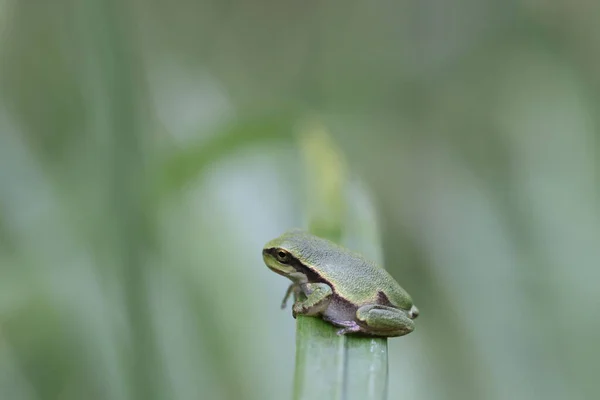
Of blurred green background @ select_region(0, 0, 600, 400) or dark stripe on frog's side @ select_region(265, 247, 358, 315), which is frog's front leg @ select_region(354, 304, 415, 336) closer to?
dark stripe on frog's side @ select_region(265, 247, 358, 315)

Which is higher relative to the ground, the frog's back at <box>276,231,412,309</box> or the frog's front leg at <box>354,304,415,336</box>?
the frog's back at <box>276,231,412,309</box>

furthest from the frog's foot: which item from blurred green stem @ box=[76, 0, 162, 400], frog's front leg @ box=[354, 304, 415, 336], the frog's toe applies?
blurred green stem @ box=[76, 0, 162, 400]

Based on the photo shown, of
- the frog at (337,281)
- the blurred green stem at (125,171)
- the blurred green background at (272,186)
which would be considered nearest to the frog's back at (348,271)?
the frog at (337,281)

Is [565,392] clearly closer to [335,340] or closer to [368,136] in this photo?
[335,340]

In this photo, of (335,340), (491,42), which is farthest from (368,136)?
(335,340)

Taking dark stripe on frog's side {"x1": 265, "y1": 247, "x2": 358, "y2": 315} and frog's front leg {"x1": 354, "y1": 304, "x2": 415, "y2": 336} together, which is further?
dark stripe on frog's side {"x1": 265, "y1": 247, "x2": 358, "y2": 315}

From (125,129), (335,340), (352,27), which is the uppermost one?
(352,27)

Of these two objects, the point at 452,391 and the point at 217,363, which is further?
the point at 452,391
